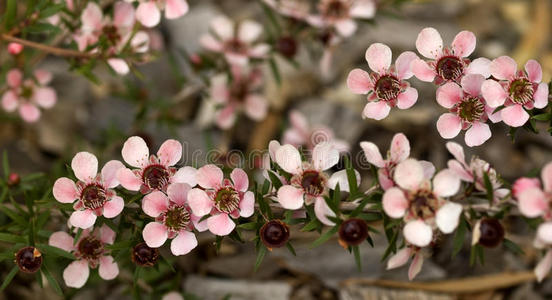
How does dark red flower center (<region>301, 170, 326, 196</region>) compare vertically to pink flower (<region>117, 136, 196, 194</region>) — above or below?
below

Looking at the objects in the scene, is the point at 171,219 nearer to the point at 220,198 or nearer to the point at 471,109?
the point at 220,198

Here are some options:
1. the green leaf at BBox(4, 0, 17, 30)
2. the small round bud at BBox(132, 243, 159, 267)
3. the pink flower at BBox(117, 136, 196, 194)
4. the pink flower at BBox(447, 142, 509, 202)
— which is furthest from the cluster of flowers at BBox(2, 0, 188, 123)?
the pink flower at BBox(447, 142, 509, 202)

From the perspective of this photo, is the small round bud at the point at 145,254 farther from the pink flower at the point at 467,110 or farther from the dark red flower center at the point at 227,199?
the pink flower at the point at 467,110

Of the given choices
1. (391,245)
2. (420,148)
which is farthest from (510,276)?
(391,245)

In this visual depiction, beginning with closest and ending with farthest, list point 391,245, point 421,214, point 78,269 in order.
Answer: point 421,214 → point 391,245 → point 78,269

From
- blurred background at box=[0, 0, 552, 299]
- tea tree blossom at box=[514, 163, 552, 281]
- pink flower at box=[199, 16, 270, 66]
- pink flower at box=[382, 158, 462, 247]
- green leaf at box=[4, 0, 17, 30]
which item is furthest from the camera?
pink flower at box=[199, 16, 270, 66]

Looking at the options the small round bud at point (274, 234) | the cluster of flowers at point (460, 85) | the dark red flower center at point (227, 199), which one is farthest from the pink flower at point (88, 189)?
the cluster of flowers at point (460, 85)

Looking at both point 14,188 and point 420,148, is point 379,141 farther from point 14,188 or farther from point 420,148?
point 14,188

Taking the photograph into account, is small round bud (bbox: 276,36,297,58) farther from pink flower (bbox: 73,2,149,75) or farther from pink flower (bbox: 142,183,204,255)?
pink flower (bbox: 142,183,204,255)
